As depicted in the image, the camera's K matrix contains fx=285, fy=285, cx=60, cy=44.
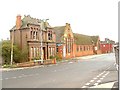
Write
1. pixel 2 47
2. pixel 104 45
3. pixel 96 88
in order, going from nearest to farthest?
pixel 96 88, pixel 2 47, pixel 104 45

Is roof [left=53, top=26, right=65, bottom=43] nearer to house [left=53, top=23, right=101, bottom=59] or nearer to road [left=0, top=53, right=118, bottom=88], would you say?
house [left=53, top=23, right=101, bottom=59]

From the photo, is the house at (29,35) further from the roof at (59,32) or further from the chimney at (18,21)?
the roof at (59,32)

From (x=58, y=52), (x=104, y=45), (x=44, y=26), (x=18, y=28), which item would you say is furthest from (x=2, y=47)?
(x=104, y=45)

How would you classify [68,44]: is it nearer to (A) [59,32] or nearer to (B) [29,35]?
(A) [59,32]

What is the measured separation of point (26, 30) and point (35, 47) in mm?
3844

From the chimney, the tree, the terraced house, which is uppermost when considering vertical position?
the chimney

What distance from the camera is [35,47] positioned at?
5422cm

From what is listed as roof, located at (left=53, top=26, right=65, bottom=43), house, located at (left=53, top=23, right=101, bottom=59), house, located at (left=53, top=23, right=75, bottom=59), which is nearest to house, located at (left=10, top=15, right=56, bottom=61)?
house, located at (left=53, top=23, right=75, bottom=59)

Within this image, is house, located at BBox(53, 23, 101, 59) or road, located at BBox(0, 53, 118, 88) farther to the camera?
house, located at BBox(53, 23, 101, 59)

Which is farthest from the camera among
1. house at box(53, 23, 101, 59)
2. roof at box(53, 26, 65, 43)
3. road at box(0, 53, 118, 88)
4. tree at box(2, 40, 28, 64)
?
roof at box(53, 26, 65, 43)

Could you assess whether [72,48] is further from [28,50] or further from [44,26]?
[28,50]

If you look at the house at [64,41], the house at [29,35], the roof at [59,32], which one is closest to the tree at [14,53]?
the house at [29,35]

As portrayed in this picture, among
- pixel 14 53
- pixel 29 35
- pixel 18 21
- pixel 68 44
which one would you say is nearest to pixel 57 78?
pixel 14 53

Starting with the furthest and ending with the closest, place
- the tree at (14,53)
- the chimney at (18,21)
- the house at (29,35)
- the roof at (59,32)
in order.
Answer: the roof at (59,32) → the chimney at (18,21) → the house at (29,35) → the tree at (14,53)
